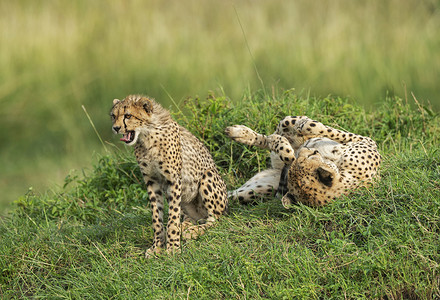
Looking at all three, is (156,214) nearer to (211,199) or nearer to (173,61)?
(211,199)

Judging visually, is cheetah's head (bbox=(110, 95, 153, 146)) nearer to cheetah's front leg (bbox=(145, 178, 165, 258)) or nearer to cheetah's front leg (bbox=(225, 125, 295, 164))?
cheetah's front leg (bbox=(145, 178, 165, 258))

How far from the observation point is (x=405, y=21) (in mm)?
8273

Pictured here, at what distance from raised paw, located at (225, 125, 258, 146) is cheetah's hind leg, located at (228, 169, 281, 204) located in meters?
0.29

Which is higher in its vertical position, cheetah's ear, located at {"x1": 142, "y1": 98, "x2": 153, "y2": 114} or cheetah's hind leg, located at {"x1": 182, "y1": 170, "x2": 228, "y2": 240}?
cheetah's ear, located at {"x1": 142, "y1": 98, "x2": 153, "y2": 114}

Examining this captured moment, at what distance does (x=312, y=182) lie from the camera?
4043 millimetres

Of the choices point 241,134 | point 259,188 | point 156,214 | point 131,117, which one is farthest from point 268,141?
point 131,117

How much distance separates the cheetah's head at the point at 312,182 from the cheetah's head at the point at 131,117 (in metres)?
1.03

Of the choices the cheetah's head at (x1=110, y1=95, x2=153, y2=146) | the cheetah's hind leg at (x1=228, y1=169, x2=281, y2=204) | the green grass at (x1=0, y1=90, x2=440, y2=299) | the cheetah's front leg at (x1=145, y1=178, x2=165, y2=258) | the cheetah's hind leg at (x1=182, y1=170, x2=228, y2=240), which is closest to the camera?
the green grass at (x1=0, y1=90, x2=440, y2=299)

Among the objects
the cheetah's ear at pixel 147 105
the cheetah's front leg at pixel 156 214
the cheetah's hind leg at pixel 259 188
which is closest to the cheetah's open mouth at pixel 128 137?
the cheetah's ear at pixel 147 105

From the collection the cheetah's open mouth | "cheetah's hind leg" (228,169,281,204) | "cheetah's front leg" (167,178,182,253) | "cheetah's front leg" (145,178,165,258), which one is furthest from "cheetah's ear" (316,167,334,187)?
the cheetah's open mouth

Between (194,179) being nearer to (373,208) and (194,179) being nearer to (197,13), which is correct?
(373,208)

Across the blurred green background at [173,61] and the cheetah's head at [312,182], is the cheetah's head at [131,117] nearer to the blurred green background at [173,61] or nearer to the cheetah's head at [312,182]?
the cheetah's head at [312,182]

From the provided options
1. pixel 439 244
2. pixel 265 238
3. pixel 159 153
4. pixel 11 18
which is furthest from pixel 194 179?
pixel 11 18

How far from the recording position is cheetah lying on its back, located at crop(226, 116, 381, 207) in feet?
13.3
